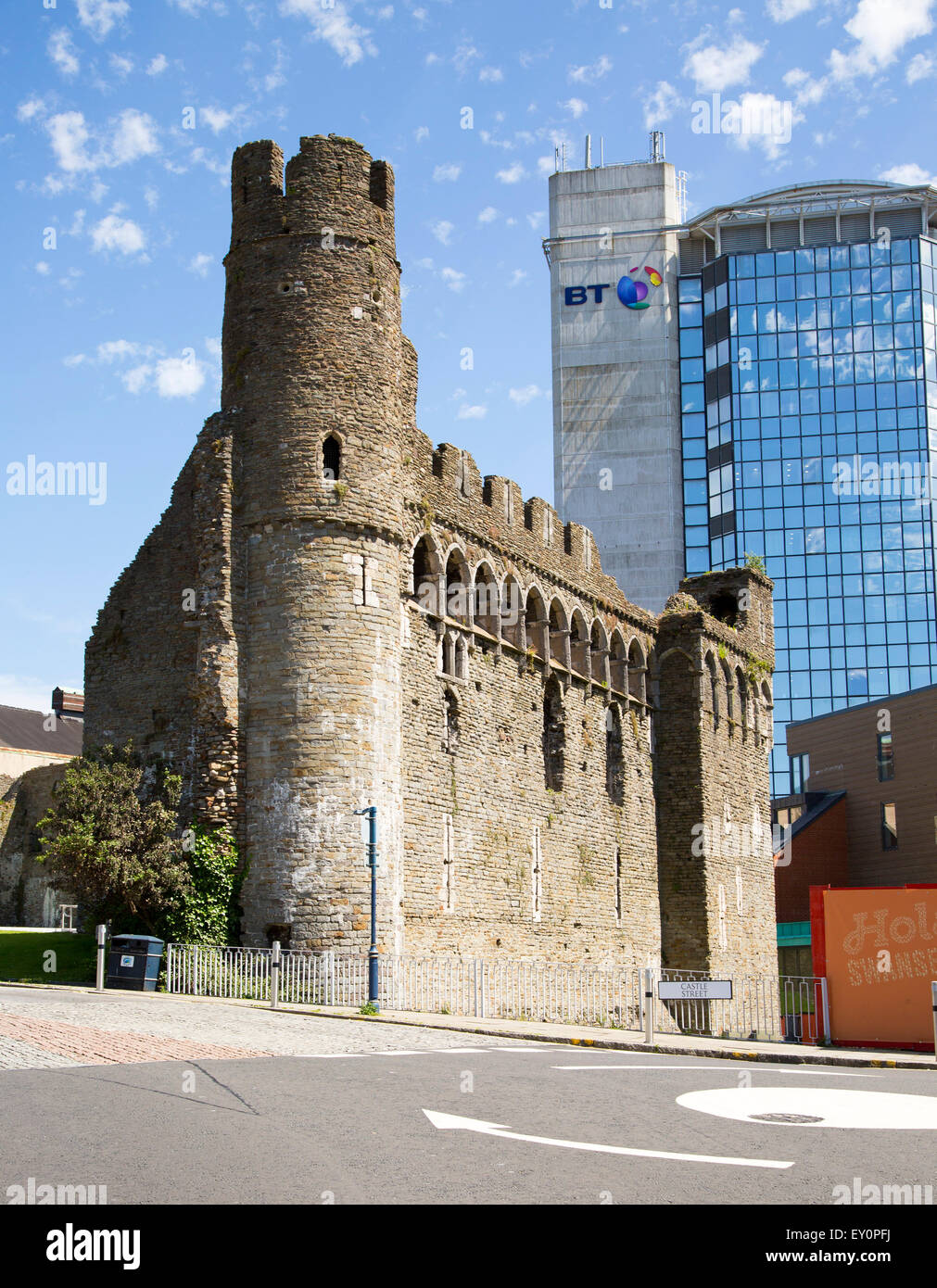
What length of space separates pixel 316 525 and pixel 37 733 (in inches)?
1570

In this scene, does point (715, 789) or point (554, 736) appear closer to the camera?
point (554, 736)

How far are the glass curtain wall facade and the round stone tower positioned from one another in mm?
70705

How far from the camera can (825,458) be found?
96438 mm

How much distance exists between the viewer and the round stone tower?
2406cm

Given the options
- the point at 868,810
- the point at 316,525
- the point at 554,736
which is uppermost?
the point at 316,525

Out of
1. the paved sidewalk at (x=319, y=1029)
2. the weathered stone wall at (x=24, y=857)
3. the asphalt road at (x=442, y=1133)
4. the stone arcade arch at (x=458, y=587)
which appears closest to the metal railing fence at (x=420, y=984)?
the paved sidewalk at (x=319, y=1029)

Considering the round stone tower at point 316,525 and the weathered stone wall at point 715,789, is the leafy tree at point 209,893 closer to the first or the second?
the round stone tower at point 316,525

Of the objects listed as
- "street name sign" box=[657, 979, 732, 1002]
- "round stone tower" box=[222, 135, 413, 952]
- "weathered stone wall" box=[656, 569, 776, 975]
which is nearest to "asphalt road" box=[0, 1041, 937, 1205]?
"street name sign" box=[657, 979, 732, 1002]

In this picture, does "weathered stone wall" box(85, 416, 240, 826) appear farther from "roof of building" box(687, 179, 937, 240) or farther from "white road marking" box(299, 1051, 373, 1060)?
"roof of building" box(687, 179, 937, 240)

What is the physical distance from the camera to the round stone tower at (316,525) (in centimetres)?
2406

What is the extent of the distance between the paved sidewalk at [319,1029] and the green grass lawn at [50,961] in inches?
89.2

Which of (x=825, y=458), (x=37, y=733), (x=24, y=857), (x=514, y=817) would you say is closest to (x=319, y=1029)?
(x=514, y=817)

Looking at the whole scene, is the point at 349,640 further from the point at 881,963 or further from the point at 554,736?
the point at 881,963
